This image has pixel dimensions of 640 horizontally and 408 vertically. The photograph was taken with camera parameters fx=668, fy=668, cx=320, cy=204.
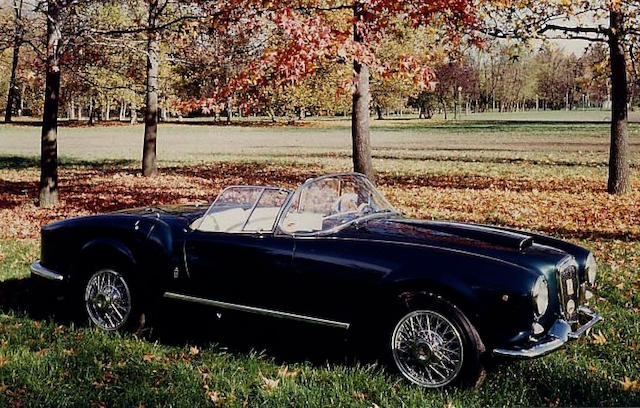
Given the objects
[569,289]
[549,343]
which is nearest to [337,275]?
[549,343]

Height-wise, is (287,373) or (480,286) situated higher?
(480,286)

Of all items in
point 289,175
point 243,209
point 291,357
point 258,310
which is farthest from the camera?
point 289,175

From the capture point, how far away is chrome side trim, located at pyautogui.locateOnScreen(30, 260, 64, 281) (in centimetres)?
563

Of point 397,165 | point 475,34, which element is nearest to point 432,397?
point 475,34

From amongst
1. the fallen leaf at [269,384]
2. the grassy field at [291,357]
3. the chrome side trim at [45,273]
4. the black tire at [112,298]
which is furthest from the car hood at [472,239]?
the chrome side trim at [45,273]

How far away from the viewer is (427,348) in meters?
4.19

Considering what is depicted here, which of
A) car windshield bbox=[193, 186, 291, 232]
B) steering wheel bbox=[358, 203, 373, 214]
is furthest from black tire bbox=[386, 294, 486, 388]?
car windshield bbox=[193, 186, 291, 232]

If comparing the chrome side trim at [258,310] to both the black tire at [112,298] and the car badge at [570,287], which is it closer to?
the black tire at [112,298]

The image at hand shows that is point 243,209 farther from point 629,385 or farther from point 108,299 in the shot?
point 629,385

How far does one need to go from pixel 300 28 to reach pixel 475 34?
591 cm

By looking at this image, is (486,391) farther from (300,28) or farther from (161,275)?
(300,28)

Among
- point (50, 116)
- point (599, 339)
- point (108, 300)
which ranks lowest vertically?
point (599, 339)

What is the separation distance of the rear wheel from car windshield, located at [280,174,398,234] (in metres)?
1.54

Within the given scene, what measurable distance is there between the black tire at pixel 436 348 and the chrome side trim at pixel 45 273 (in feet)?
9.73
